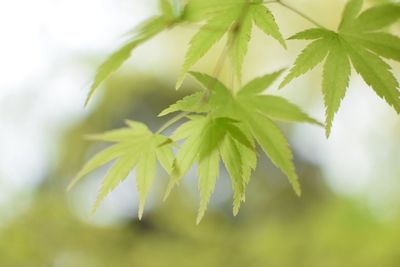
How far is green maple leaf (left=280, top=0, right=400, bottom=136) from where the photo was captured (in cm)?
70

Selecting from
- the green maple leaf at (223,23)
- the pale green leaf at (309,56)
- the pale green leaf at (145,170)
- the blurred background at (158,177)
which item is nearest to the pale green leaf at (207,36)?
the green maple leaf at (223,23)

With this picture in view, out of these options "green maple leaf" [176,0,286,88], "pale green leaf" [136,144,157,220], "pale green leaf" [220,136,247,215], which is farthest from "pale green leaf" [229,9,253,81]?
"pale green leaf" [136,144,157,220]

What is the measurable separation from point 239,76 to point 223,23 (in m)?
0.09

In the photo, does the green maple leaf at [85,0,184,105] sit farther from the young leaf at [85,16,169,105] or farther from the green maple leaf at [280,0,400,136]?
the green maple leaf at [280,0,400,136]

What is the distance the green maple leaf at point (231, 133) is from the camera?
742mm

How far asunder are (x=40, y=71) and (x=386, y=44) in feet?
16.4

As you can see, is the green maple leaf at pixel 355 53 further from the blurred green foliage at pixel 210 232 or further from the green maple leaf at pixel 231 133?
the blurred green foliage at pixel 210 232

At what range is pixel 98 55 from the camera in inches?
211

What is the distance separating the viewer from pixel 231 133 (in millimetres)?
742

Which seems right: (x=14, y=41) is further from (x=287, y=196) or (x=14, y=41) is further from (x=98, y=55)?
(x=287, y=196)

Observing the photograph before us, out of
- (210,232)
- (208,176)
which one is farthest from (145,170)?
(210,232)

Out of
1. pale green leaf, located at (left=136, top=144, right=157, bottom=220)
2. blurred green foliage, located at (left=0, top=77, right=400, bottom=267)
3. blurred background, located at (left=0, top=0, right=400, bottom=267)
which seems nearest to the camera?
pale green leaf, located at (left=136, top=144, right=157, bottom=220)

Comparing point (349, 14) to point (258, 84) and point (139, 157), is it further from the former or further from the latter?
point (139, 157)

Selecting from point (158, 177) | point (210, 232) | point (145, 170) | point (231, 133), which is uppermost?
point (231, 133)
